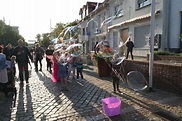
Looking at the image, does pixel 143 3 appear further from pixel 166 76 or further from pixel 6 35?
pixel 6 35

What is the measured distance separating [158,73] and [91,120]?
146 inches

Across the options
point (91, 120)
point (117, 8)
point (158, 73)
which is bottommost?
point (91, 120)

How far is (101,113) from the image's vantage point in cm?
464

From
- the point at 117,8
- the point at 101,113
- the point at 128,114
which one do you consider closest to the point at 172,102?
the point at 128,114

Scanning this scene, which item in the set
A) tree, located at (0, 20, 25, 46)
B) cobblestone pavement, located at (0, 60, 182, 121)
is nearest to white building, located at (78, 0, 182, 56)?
cobblestone pavement, located at (0, 60, 182, 121)

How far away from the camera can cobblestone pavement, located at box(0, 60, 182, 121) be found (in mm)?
4387

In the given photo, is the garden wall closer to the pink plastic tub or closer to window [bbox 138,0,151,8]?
the pink plastic tub

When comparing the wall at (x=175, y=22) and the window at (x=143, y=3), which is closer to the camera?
the wall at (x=175, y=22)

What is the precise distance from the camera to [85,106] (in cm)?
512

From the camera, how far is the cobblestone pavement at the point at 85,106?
4387mm

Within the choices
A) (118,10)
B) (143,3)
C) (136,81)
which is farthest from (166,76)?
(118,10)

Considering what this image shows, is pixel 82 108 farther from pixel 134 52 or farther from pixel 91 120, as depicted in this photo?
pixel 134 52

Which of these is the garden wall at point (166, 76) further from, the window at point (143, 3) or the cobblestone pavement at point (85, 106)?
the window at point (143, 3)

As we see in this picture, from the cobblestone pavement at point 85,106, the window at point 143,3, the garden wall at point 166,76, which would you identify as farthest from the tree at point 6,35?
the garden wall at point 166,76
